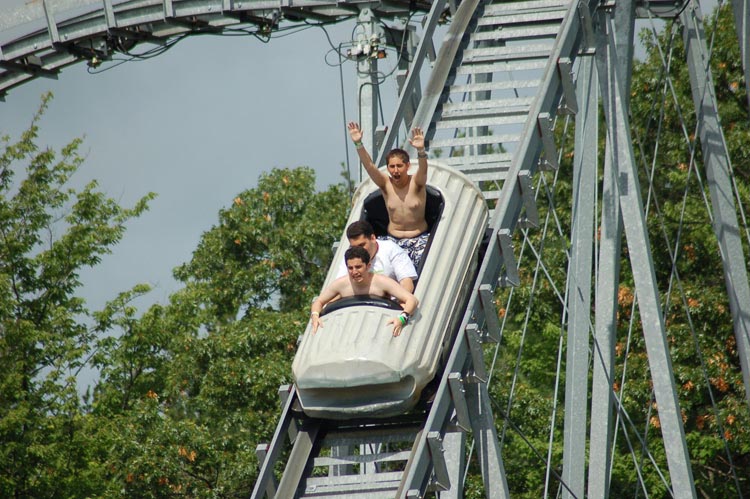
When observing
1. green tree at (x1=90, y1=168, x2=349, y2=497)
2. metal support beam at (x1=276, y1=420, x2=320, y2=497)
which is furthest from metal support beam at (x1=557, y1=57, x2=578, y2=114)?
green tree at (x1=90, y1=168, x2=349, y2=497)

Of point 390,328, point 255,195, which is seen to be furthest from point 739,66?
point 390,328

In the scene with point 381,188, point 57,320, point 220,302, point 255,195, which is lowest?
point 381,188

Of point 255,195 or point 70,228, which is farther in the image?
point 255,195

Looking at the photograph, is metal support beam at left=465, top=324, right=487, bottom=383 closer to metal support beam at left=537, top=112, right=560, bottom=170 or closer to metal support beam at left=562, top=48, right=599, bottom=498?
metal support beam at left=537, top=112, right=560, bottom=170

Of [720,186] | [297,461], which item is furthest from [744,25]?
[297,461]

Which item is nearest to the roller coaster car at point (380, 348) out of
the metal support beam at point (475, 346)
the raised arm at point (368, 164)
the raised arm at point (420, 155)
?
the metal support beam at point (475, 346)

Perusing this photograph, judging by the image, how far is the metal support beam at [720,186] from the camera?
14.6 m

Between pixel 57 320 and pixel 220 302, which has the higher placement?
pixel 220 302

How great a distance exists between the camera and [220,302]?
25141 millimetres

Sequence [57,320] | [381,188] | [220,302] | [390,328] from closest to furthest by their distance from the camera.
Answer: [390,328], [381,188], [57,320], [220,302]

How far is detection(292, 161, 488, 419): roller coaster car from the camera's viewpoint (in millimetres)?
9258

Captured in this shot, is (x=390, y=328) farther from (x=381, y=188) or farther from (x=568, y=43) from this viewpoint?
(x=568, y=43)

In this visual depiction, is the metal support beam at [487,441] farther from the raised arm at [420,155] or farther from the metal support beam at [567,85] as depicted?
the metal support beam at [567,85]

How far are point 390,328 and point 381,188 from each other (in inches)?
67.1
